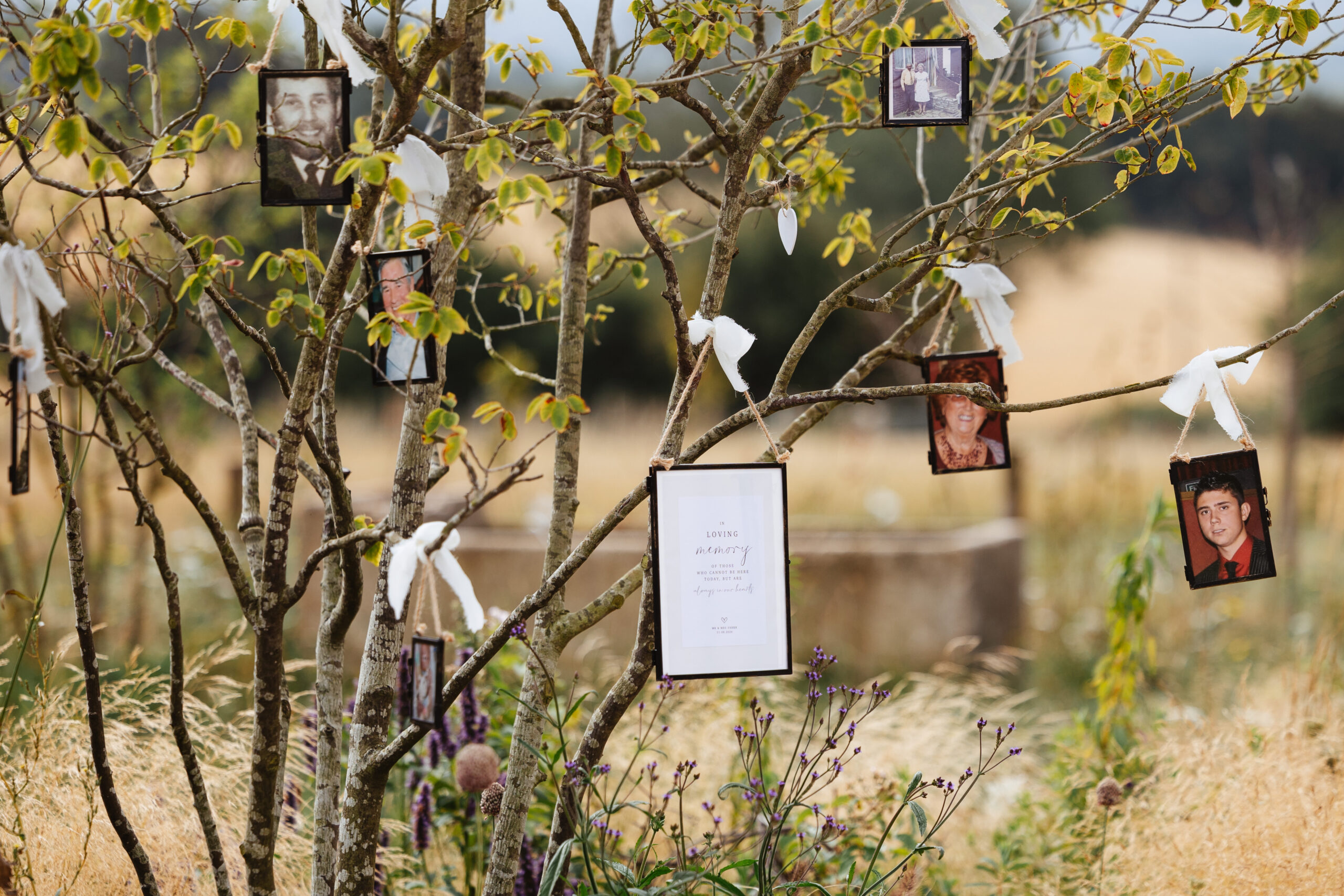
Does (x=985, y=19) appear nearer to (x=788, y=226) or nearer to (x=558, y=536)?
(x=788, y=226)

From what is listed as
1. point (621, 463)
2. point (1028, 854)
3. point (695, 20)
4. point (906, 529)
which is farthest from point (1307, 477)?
point (695, 20)

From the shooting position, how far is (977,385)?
130 centimetres

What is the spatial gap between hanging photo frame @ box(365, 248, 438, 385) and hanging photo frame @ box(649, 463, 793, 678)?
0.35 meters

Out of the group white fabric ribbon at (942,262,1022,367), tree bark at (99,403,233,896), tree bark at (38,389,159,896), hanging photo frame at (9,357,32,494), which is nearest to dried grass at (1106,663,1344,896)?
white fabric ribbon at (942,262,1022,367)

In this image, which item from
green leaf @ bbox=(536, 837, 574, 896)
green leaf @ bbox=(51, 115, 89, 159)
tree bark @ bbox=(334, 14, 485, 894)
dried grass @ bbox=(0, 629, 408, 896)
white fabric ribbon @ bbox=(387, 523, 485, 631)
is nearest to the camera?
green leaf @ bbox=(51, 115, 89, 159)

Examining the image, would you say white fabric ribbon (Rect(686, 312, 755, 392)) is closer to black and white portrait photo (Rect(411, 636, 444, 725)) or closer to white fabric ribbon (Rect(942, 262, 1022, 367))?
white fabric ribbon (Rect(942, 262, 1022, 367))

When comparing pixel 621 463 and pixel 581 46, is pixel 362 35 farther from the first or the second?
pixel 621 463

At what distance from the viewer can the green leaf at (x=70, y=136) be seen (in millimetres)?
998

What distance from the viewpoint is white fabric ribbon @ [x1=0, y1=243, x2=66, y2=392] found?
1.05 meters

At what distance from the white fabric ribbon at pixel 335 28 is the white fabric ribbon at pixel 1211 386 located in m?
1.07

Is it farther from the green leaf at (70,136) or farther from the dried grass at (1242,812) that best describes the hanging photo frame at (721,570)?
the dried grass at (1242,812)

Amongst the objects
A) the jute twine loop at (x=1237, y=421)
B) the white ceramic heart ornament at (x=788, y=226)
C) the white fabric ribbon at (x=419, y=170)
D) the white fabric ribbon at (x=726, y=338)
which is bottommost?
the jute twine loop at (x=1237, y=421)

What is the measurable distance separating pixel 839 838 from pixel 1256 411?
9.22m

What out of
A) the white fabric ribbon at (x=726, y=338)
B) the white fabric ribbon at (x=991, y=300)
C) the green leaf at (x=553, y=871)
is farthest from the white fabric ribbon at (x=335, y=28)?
the green leaf at (x=553, y=871)
